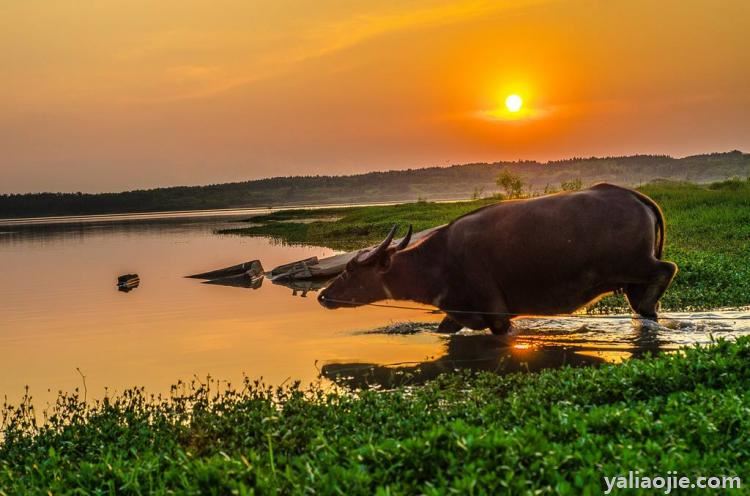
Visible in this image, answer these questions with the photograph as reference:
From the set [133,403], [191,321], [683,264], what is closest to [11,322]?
[191,321]

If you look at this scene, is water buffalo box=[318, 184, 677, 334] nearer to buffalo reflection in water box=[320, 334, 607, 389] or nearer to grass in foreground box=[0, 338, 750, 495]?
buffalo reflection in water box=[320, 334, 607, 389]

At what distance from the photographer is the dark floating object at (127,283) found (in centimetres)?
2190

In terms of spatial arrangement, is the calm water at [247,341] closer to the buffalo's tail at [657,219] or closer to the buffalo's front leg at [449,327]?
the buffalo's front leg at [449,327]

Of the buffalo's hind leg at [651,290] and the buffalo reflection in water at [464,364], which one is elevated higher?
the buffalo's hind leg at [651,290]

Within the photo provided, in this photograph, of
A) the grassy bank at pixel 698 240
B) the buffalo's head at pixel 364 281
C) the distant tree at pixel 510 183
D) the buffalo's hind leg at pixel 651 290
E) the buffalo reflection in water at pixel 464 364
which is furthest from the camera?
the distant tree at pixel 510 183

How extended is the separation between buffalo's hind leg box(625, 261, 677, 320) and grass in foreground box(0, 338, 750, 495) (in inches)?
90.5

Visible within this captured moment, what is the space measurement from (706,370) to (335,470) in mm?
3942

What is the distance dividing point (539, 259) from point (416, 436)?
4918 mm

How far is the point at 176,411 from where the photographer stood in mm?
8266

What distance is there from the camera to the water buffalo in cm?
1014

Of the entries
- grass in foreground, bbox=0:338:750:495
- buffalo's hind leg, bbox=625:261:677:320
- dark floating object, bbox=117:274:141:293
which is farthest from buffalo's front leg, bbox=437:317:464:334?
dark floating object, bbox=117:274:141:293

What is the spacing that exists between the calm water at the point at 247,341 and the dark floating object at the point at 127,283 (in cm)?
32

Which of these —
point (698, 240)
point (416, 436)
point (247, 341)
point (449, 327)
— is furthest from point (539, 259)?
point (698, 240)

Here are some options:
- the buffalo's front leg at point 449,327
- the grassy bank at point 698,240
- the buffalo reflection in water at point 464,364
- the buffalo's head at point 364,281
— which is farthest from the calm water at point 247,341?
the grassy bank at point 698,240
